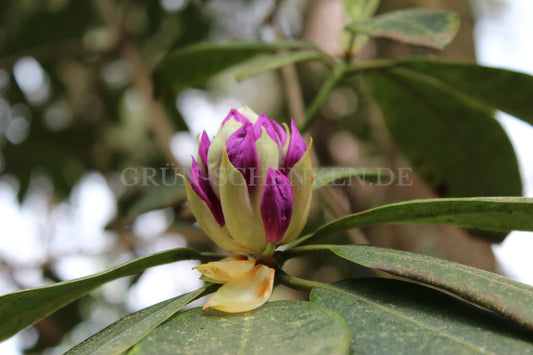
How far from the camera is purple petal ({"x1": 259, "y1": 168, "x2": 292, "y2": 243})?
0.53 metres

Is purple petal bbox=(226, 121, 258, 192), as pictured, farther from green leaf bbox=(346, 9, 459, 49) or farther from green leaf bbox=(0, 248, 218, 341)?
green leaf bbox=(346, 9, 459, 49)

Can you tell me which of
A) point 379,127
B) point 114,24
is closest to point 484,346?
point 379,127

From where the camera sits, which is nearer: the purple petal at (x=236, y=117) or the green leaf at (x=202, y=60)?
the purple petal at (x=236, y=117)

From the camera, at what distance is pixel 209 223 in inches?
22.3

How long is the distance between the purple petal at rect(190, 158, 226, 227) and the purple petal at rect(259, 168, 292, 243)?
0.20ft

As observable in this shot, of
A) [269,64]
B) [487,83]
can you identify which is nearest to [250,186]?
[269,64]

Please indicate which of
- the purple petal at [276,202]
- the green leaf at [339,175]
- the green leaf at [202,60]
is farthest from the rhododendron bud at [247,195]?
the green leaf at [202,60]

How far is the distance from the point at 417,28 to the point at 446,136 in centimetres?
30

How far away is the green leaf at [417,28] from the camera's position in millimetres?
749

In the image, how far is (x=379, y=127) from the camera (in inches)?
55.7

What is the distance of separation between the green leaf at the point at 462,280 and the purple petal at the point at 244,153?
0.42 ft

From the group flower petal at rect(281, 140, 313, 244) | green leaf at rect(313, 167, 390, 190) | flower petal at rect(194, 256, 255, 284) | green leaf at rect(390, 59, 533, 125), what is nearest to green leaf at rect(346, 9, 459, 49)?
green leaf at rect(390, 59, 533, 125)

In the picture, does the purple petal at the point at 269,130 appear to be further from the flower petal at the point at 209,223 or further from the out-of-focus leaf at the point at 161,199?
the out-of-focus leaf at the point at 161,199

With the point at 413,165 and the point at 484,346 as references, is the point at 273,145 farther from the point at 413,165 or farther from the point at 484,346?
the point at 413,165
